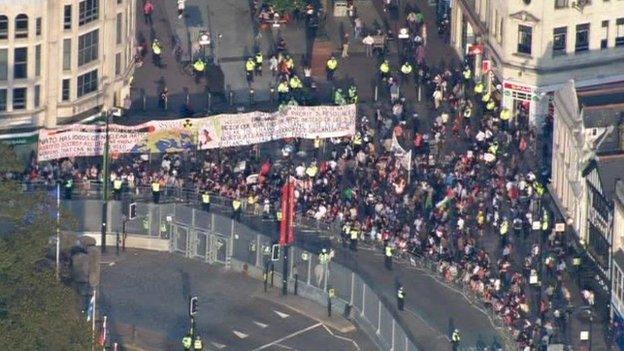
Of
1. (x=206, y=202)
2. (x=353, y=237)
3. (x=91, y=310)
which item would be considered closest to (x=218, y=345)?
(x=91, y=310)

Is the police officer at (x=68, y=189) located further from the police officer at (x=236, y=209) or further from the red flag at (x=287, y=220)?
the red flag at (x=287, y=220)

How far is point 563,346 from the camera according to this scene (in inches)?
7298

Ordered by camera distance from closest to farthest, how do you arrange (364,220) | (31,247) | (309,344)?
(31,247) < (309,344) < (364,220)

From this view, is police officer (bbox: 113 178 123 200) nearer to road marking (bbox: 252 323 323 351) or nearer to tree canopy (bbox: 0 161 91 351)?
road marking (bbox: 252 323 323 351)

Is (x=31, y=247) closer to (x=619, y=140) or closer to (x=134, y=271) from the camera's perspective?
(x=134, y=271)

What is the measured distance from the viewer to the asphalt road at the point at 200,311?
18438 cm

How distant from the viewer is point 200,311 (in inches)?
7402

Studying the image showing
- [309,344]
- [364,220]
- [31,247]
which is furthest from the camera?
[364,220]

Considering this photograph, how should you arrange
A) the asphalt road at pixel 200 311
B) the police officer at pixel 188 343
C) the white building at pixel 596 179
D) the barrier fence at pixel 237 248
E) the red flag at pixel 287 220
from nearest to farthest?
the police officer at pixel 188 343, the asphalt road at pixel 200 311, the barrier fence at pixel 237 248, the red flag at pixel 287 220, the white building at pixel 596 179

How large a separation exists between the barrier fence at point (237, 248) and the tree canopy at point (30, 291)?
15555 millimetres

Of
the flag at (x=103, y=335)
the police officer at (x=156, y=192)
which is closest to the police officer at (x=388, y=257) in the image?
the police officer at (x=156, y=192)

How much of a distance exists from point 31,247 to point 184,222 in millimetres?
21538

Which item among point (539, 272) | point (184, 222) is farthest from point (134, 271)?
Result: point (539, 272)

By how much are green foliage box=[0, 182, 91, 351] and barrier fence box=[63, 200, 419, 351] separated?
1535 cm
